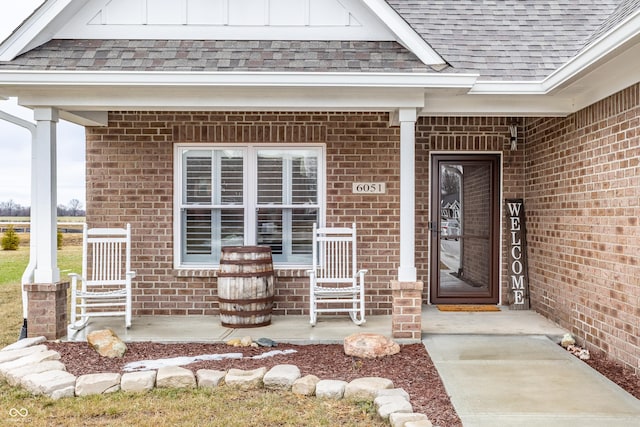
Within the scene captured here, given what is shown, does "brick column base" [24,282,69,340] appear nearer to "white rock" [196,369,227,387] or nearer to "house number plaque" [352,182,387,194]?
"white rock" [196,369,227,387]

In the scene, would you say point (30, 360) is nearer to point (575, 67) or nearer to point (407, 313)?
point (407, 313)

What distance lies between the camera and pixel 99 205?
700cm

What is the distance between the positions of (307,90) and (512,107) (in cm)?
223

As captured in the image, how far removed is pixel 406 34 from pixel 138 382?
13.7 ft

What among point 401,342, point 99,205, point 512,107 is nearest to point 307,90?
point 512,107

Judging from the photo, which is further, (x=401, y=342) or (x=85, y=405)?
(x=401, y=342)

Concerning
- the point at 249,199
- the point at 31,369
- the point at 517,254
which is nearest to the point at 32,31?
the point at 249,199

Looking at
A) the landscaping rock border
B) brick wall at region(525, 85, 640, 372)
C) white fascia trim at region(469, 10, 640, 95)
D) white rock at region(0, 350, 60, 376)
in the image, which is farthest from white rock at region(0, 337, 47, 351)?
brick wall at region(525, 85, 640, 372)

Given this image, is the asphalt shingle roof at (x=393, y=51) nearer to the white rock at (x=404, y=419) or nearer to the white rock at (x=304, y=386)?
the white rock at (x=304, y=386)

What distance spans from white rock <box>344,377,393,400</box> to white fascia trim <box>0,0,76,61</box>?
15.2ft

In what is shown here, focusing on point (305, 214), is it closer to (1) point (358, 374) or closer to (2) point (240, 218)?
(2) point (240, 218)

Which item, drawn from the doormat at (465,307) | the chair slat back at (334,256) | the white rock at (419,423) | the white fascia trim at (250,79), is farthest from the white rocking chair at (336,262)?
the white rock at (419,423)

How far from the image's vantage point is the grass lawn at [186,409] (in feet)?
12.3

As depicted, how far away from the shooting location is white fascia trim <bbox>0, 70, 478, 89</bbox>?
17.5ft
